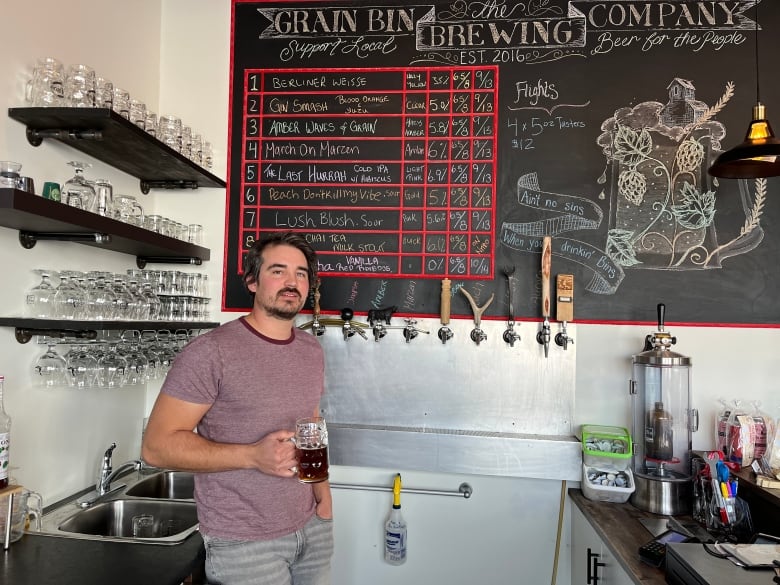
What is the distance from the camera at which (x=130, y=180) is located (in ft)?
8.25

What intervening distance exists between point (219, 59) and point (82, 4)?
74 cm

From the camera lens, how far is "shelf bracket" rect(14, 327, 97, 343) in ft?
5.81

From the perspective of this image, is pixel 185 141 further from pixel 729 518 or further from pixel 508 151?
pixel 729 518

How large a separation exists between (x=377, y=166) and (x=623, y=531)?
1972 mm

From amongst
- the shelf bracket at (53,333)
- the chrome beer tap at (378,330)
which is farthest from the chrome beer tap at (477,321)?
the shelf bracket at (53,333)

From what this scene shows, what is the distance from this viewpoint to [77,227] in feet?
5.70

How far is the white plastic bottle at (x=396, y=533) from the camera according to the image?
2.43m

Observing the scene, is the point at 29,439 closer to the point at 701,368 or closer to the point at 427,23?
the point at 427,23

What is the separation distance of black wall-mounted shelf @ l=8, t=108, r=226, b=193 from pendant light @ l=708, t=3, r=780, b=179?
2.24m

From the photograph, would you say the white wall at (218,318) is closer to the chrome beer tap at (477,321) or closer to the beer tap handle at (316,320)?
the chrome beer tap at (477,321)

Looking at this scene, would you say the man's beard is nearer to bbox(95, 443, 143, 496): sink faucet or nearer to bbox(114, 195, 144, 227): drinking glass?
bbox(114, 195, 144, 227): drinking glass

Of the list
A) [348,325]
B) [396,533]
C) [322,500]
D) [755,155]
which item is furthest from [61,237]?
[755,155]

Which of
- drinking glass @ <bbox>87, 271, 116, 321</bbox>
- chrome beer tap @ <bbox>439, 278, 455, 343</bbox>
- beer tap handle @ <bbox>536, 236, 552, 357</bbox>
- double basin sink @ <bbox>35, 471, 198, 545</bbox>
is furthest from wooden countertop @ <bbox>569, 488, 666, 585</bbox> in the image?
drinking glass @ <bbox>87, 271, 116, 321</bbox>

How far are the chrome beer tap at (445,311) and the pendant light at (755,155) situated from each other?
124 cm
